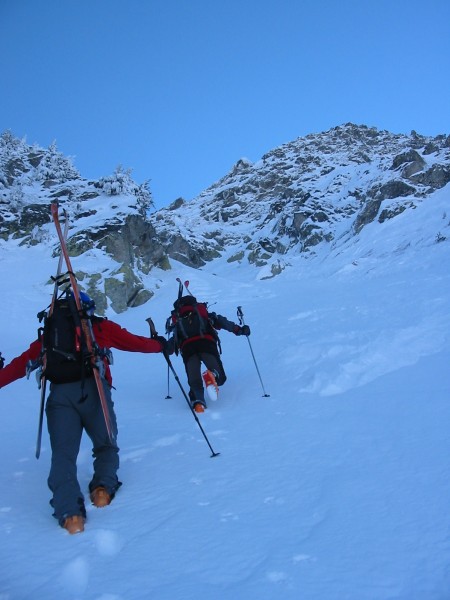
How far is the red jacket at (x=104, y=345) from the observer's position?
3977 millimetres

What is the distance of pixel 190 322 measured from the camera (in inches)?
266

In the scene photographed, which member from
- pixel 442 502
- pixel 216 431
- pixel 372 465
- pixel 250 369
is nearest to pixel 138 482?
pixel 216 431

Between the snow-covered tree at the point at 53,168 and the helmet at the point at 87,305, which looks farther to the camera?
the snow-covered tree at the point at 53,168

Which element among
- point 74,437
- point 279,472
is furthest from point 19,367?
point 279,472

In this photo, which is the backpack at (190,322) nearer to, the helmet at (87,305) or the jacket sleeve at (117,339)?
the jacket sleeve at (117,339)

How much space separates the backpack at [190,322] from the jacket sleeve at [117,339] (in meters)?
1.98

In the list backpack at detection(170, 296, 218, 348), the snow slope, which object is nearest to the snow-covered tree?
the snow slope

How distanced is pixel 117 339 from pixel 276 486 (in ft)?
7.15

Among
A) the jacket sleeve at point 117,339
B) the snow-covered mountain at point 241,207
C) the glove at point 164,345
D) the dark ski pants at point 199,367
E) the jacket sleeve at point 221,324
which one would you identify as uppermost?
the snow-covered mountain at point 241,207

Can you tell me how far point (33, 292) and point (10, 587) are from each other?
17.1 metres

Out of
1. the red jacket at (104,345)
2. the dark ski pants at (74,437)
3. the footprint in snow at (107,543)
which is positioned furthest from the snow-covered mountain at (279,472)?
the red jacket at (104,345)

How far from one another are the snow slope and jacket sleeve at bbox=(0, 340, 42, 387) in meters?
0.92

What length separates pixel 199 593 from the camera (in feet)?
6.79

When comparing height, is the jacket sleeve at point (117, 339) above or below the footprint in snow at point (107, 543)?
above
